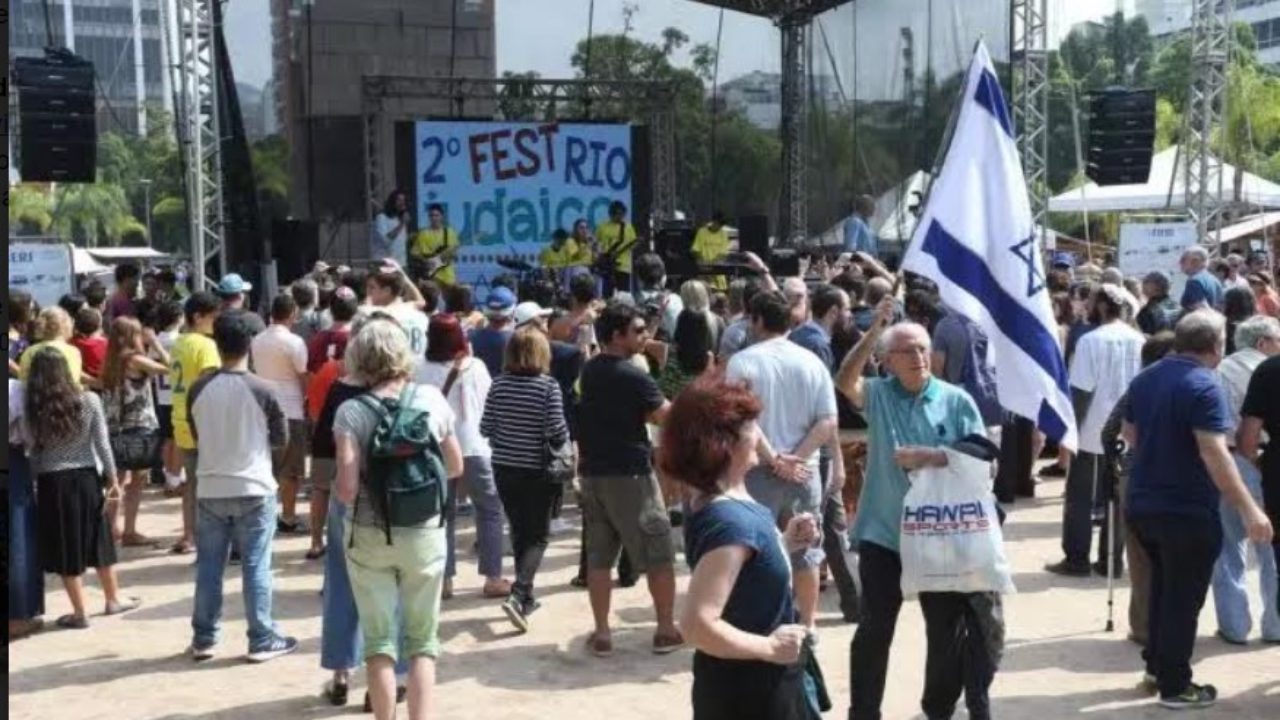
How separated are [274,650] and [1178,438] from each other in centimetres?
416

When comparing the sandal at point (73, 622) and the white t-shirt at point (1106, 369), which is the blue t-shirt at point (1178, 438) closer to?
the white t-shirt at point (1106, 369)

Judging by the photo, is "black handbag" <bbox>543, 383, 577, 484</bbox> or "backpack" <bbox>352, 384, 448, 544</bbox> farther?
"black handbag" <bbox>543, 383, 577, 484</bbox>

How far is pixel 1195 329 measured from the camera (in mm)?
5781

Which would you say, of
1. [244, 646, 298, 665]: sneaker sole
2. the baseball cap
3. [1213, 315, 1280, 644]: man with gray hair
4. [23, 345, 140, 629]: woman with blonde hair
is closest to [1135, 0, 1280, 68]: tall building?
the baseball cap

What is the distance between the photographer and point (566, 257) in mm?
19094

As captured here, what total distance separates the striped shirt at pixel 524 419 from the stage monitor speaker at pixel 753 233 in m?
14.5

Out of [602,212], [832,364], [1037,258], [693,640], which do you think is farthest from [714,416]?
[602,212]

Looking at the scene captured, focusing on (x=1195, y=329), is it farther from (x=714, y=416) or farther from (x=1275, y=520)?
(x=714, y=416)

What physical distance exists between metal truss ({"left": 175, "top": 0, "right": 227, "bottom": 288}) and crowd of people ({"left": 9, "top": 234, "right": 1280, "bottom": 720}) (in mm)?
4502

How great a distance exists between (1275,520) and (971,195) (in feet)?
6.11

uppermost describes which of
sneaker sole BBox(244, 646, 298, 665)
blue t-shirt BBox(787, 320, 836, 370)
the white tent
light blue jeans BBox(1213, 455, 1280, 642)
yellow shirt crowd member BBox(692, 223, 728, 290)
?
the white tent

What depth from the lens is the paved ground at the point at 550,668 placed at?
618cm

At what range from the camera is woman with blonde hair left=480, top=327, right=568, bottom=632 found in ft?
23.6

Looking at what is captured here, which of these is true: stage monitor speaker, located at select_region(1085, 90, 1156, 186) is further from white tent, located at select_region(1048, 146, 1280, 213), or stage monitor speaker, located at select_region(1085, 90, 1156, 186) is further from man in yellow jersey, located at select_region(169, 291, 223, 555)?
man in yellow jersey, located at select_region(169, 291, 223, 555)
